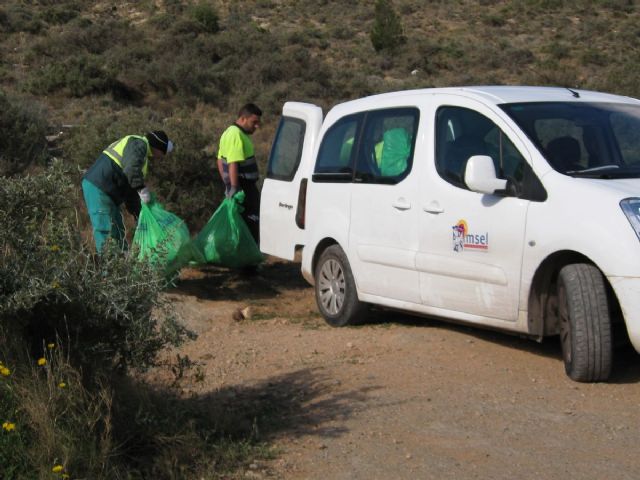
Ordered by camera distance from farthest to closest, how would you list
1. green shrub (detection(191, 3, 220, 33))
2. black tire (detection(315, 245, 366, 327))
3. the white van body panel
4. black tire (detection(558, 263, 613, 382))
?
green shrub (detection(191, 3, 220, 33))
the white van body panel
black tire (detection(315, 245, 366, 327))
black tire (detection(558, 263, 613, 382))

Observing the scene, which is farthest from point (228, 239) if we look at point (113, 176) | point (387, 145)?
point (387, 145)

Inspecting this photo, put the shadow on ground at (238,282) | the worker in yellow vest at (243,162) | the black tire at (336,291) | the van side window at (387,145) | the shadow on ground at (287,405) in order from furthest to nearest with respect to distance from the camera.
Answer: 1. the worker in yellow vest at (243,162)
2. the shadow on ground at (238,282)
3. the black tire at (336,291)
4. the van side window at (387,145)
5. the shadow on ground at (287,405)

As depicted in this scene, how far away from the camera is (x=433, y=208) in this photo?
6.86m

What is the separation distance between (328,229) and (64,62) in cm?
2041

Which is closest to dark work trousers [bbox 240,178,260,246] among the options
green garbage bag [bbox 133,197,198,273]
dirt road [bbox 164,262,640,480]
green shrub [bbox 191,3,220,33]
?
green garbage bag [bbox 133,197,198,273]

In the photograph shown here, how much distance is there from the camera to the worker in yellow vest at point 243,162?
10.3 metres

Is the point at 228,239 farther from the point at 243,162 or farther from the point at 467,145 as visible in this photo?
the point at 467,145

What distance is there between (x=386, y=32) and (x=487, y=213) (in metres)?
34.5

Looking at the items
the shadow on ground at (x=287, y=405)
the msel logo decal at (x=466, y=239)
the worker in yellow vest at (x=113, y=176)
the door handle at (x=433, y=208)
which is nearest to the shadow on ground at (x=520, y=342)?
the msel logo decal at (x=466, y=239)

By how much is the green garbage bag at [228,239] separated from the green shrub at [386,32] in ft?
100.0

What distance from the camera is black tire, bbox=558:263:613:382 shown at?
571 centimetres

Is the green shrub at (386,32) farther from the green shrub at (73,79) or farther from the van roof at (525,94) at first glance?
the van roof at (525,94)

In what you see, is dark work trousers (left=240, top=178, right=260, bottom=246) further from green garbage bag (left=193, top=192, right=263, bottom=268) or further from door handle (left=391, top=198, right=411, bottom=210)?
door handle (left=391, top=198, right=411, bottom=210)

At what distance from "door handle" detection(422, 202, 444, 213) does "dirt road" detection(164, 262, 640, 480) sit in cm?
93
